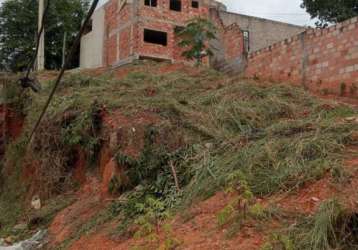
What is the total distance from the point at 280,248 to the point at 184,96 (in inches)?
253

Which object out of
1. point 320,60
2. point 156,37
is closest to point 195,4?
point 156,37

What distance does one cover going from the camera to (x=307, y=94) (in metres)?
9.84

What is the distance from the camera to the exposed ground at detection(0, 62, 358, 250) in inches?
193

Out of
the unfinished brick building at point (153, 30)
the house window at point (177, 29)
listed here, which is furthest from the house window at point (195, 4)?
the house window at point (177, 29)

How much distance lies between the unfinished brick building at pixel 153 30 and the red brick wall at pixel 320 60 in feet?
22.4

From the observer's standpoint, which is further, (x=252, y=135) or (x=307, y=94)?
(x=307, y=94)

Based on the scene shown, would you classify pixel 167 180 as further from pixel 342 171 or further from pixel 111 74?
pixel 111 74

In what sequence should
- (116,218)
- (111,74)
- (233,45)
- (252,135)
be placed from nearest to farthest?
(116,218), (252,135), (111,74), (233,45)

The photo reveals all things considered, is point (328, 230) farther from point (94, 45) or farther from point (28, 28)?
point (28, 28)

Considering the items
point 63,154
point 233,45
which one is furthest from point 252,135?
point 233,45

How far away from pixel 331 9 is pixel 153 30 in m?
8.11

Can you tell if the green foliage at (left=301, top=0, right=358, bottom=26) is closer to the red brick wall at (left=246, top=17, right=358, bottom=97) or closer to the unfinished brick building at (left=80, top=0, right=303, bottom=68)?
the unfinished brick building at (left=80, top=0, right=303, bottom=68)

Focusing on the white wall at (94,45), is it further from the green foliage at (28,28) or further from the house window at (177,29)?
the house window at (177,29)

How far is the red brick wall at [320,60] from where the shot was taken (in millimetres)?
10016
